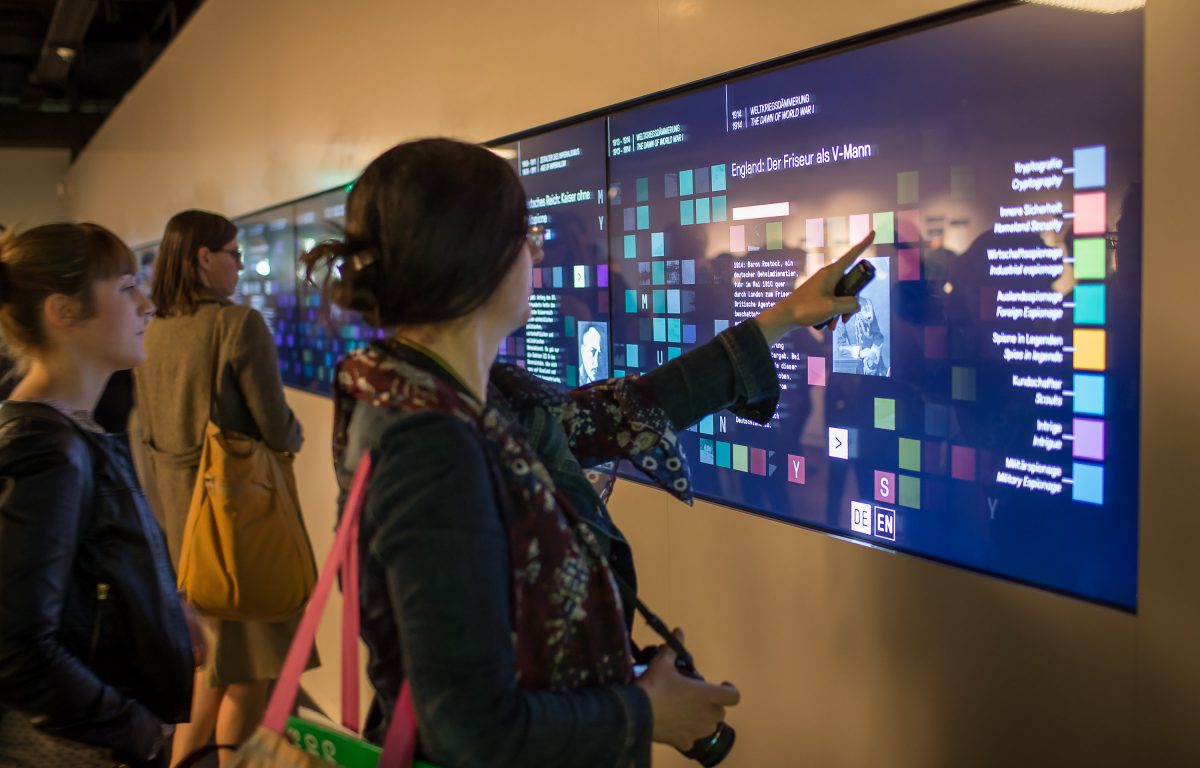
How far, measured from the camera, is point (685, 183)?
201cm

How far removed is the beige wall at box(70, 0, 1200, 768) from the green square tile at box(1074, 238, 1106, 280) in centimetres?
7

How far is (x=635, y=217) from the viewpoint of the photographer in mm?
2158

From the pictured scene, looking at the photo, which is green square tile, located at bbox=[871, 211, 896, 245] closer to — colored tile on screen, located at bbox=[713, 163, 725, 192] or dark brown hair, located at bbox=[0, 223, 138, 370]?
colored tile on screen, located at bbox=[713, 163, 725, 192]

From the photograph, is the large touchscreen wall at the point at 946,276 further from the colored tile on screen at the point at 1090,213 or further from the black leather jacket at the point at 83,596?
the black leather jacket at the point at 83,596

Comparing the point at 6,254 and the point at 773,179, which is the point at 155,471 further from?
the point at 773,179

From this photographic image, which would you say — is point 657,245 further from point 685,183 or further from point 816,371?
point 816,371

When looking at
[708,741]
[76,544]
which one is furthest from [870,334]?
[76,544]

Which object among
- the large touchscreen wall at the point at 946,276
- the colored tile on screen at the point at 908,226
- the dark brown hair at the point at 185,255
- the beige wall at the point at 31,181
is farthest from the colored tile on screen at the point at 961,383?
the beige wall at the point at 31,181

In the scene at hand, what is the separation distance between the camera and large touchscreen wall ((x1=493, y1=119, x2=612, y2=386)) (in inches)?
→ 90.4

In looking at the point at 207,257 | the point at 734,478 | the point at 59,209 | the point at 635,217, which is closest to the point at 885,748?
the point at 734,478

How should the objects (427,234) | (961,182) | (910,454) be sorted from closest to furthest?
(427,234) → (961,182) → (910,454)

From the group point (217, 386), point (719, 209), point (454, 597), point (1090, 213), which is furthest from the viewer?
point (217, 386)

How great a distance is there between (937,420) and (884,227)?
1.07ft

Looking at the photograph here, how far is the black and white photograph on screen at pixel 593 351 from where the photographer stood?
2311mm
